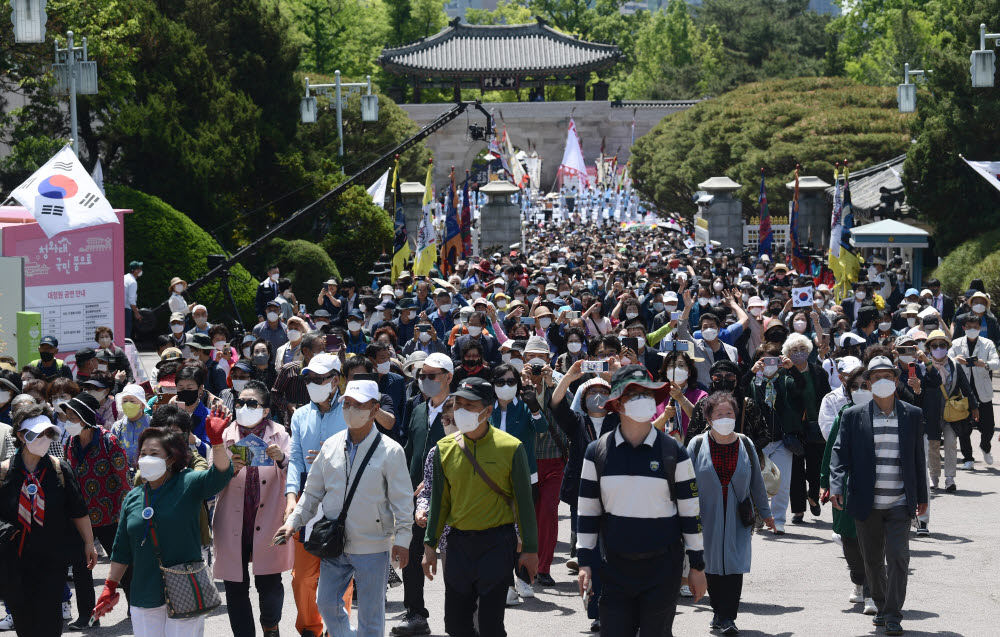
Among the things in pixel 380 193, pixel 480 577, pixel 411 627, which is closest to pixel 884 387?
pixel 480 577

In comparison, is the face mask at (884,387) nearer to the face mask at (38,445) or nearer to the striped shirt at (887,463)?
the striped shirt at (887,463)

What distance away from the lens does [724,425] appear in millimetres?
7660

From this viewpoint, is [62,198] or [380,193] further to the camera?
[380,193]

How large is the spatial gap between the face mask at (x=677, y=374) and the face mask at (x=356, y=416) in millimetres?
2666

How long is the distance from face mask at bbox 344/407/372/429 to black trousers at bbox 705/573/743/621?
2.43 meters

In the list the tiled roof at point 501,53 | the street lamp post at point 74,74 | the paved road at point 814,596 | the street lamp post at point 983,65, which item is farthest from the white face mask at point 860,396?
the tiled roof at point 501,53

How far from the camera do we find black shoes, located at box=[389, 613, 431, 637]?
788cm

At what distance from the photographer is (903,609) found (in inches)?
329

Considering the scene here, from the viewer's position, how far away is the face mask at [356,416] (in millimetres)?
6574

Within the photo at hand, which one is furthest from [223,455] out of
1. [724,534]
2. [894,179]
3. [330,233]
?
[894,179]

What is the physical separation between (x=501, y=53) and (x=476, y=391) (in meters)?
78.0

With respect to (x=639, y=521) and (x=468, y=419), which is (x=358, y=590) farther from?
(x=639, y=521)

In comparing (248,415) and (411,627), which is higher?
(248,415)

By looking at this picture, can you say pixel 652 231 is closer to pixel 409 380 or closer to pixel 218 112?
pixel 218 112
